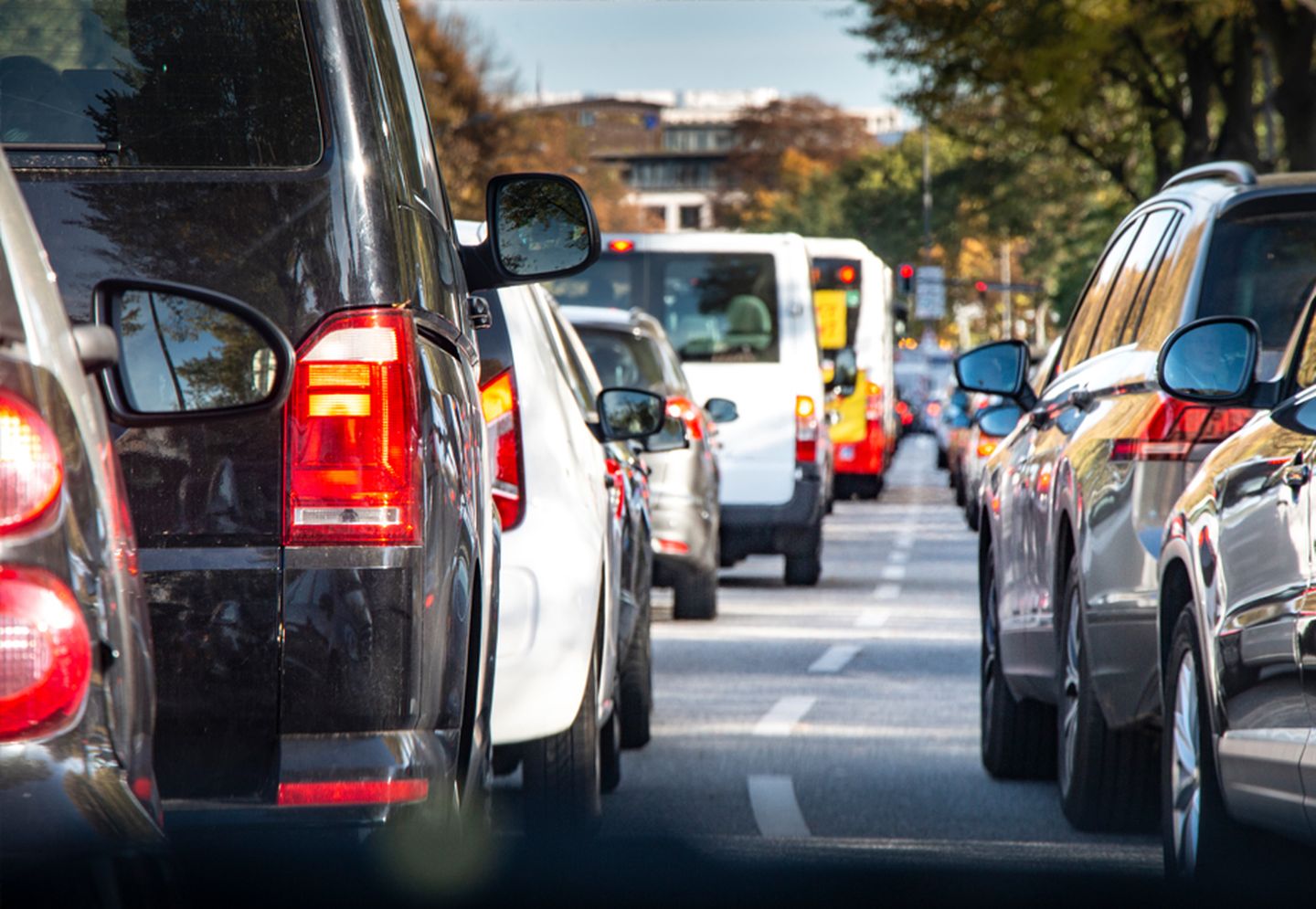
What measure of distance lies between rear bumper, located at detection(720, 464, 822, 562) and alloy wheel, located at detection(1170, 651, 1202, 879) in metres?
12.8

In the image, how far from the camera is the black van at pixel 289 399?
418 centimetres

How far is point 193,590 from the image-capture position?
4191 millimetres

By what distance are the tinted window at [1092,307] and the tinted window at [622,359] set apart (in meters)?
5.02

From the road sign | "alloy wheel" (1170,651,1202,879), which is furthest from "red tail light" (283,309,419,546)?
the road sign

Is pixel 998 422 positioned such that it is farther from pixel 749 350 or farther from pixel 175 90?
pixel 749 350

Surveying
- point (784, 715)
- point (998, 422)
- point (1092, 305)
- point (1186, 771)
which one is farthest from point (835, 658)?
point (1186, 771)

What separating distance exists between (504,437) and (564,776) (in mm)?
907

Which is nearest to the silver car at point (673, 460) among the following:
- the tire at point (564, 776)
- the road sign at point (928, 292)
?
the tire at point (564, 776)

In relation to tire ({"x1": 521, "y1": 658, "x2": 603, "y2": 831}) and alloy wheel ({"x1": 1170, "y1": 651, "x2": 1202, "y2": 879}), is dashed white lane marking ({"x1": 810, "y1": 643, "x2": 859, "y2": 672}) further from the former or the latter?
alloy wheel ({"x1": 1170, "y1": 651, "x2": 1202, "y2": 879})

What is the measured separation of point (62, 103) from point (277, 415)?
616 mm

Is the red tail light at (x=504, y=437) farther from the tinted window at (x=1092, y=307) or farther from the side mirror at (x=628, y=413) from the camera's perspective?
the tinted window at (x=1092, y=307)

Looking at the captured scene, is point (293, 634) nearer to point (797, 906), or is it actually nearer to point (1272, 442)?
point (797, 906)

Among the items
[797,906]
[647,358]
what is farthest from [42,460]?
[647,358]

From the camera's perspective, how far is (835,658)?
13531mm
